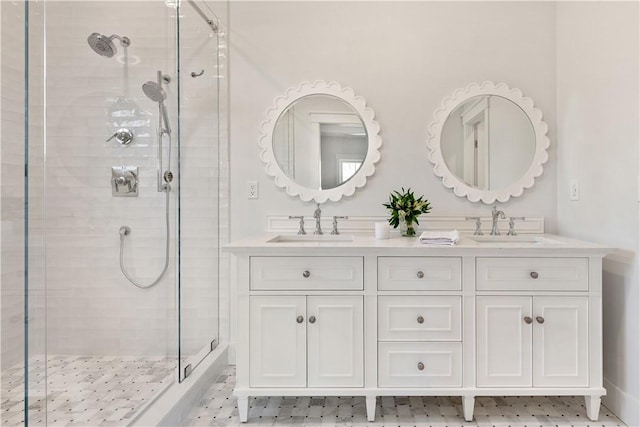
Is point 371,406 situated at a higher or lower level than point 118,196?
lower

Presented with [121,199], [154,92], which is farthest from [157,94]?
[121,199]

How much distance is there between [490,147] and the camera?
2160 mm

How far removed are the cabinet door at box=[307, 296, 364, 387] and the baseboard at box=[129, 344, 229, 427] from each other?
0.60 m

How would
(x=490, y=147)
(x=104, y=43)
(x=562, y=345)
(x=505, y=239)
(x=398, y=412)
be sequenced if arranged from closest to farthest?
(x=562, y=345), (x=398, y=412), (x=104, y=43), (x=505, y=239), (x=490, y=147)

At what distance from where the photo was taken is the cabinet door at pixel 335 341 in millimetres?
1609

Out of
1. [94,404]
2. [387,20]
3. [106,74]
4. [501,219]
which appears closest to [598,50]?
[501,219]

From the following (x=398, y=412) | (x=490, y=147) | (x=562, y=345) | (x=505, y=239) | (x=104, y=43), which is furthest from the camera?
(x=490, y=147)

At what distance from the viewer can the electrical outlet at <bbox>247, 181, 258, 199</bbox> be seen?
2.22 m

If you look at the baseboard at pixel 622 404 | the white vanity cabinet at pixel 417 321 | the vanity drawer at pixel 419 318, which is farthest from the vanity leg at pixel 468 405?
the baseboard at pixel 622 404

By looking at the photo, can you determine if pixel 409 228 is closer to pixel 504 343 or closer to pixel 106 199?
pixel 504 343

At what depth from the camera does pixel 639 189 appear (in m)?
1.55

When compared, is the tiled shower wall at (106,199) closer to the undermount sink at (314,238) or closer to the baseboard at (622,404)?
the undermount sink at (314,238)

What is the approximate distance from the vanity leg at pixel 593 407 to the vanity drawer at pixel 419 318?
64cm

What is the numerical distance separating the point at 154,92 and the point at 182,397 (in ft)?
5.06
